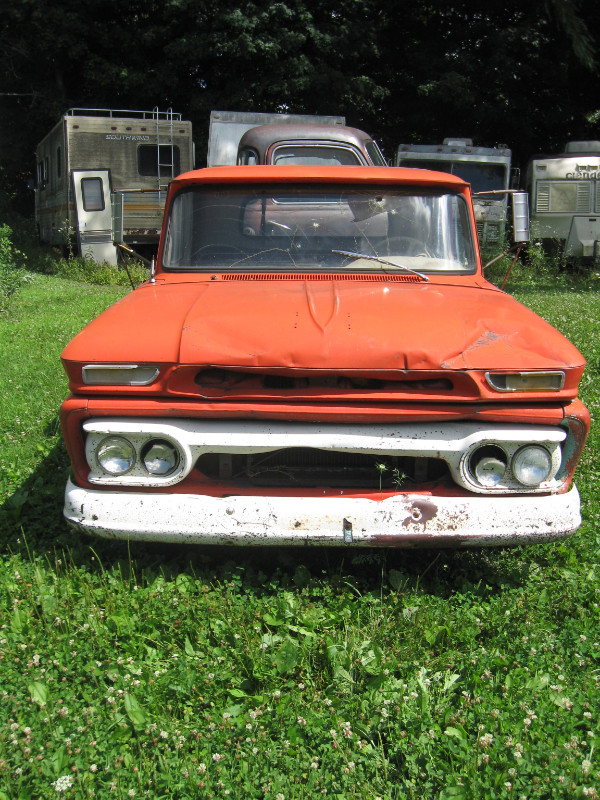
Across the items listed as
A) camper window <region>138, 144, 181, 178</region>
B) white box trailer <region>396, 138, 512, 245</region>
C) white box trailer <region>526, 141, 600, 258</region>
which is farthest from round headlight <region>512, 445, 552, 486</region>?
camper window <region>138, 144, 181, 178</region>

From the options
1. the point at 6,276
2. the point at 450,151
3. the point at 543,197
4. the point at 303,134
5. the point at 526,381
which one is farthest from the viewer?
the point at 543,197

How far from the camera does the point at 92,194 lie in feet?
53.4

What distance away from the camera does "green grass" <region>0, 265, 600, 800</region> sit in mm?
2238

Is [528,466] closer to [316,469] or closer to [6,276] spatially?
[316,469]

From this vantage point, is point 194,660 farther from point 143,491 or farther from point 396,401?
point 396,401

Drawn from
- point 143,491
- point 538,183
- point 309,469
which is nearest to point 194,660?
point 143,491

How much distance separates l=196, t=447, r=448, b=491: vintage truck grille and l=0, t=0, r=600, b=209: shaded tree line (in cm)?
1885

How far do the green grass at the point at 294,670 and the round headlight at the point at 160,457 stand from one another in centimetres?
55

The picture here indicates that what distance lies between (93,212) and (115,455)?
14417 millimetres

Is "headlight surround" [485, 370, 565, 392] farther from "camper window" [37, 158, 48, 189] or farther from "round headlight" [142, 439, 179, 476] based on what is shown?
"camper window" [37, 158, 48, 189]

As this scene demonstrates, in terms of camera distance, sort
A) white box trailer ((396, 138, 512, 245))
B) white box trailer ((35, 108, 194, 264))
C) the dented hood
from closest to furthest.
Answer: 1. the dented hood
2. white box trailer ((396, 138, 512, 245))
3. white box trailer ((35, 108, 194, 264))

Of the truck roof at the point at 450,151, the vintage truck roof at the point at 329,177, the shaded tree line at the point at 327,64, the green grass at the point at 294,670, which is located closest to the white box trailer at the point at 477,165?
the truck roof at the point at 450,151

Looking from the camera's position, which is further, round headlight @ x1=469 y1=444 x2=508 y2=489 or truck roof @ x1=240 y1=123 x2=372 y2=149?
truck roof @ x1=240 y1=123 x2=372 y2=149

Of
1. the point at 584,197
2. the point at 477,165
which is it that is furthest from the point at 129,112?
the point at 584,197
